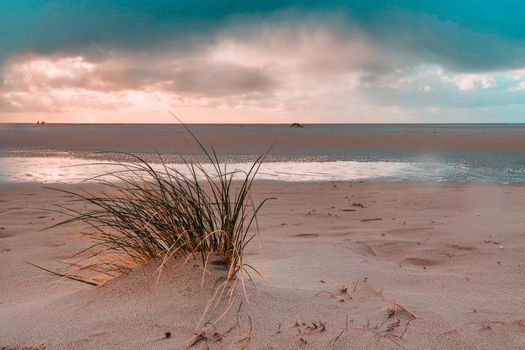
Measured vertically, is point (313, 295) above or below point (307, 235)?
above

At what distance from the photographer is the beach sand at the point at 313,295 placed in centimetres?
227

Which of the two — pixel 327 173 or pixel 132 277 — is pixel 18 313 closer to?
pixel 132 277

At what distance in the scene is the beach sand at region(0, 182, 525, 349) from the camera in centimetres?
227

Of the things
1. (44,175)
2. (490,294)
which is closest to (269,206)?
(490,294)

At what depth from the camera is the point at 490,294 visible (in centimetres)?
308

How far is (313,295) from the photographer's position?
8.94 feet

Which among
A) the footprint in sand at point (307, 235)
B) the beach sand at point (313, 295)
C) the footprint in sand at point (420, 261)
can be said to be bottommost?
the footprint in sand at point (307, 235)

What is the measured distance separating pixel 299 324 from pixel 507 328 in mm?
1120

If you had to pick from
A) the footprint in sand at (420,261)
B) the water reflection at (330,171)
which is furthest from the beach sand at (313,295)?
the water reflection at (330,171)

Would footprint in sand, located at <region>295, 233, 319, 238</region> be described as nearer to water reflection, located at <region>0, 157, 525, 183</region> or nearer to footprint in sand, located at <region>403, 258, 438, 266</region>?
footprint in sand, located at <region>403, 258, 438, 266</region>

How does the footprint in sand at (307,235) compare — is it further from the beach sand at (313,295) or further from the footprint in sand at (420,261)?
the footprint in sand at (420,261)

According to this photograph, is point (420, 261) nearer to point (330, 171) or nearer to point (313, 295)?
point (313, 295)

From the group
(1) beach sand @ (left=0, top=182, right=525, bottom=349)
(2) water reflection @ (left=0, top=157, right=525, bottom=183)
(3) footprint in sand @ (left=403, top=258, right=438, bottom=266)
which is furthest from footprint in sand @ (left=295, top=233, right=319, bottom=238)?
(2) water reflection @ (left=0, top=157, right=525, bottom=183)

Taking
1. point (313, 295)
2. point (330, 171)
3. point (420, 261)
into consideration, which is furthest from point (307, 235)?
point (330, 171)
